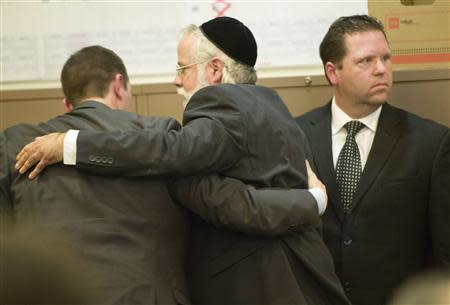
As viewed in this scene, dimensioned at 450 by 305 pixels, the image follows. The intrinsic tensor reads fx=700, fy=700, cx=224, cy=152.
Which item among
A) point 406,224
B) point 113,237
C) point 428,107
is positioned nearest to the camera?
point 113,237

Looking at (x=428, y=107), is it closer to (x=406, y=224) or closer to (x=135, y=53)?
(x=406, y=224)

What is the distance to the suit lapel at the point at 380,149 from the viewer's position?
2572mm

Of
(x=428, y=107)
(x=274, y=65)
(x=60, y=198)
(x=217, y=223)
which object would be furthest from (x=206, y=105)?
(x=428, y=107)

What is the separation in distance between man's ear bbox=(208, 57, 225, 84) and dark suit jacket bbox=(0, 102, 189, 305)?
0.23 m

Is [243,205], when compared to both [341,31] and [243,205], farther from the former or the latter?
[341,31]

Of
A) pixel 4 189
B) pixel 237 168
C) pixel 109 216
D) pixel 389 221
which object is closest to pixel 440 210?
pixel 389 221

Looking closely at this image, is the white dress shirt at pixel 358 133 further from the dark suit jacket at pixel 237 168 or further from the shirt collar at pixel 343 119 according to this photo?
the dark suit jacket at pixel 237 168

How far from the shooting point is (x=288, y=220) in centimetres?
193

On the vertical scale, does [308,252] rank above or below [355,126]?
below

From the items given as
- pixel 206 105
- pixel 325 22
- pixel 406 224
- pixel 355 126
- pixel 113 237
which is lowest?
pixel 406 224

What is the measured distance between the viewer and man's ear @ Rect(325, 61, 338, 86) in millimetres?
2773

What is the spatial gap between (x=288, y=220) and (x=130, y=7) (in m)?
1.58

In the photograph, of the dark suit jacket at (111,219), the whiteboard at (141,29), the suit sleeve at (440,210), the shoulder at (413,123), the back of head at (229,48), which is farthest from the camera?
the whiteboard at (141,29)

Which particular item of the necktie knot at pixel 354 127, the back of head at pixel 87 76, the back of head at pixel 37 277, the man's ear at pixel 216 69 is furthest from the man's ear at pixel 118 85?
the back of head at pixel 37 277
